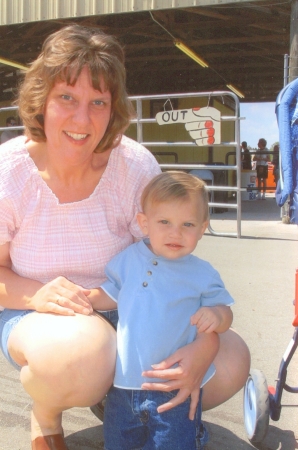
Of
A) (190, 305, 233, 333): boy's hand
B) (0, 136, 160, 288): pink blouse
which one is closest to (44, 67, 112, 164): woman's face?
(0, 136, 160, 288): pink blouse

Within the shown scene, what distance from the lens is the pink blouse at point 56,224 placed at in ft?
6.09

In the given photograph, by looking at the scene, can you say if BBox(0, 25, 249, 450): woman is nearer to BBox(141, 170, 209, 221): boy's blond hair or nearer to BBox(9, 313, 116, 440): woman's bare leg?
BBox(9, 313, 116, 440): woman's bare leg

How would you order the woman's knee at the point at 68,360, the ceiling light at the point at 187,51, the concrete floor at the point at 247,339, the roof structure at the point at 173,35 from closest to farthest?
the woman's knee at the point at 68,360 → the concrete floor at the point at 247,339 → the roof structure at the point at 173,35 → the ceiling light at the point at 187,51

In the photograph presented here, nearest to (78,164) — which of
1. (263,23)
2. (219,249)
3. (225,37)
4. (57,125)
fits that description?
(57,125)

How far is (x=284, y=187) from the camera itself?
1.99 m

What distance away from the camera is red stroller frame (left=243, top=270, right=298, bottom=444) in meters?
1.86

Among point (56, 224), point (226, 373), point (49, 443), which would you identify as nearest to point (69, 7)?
point (56, 224)

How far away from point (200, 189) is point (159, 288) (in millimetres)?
337

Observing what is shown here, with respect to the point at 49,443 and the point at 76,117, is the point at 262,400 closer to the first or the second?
the point at 49,443

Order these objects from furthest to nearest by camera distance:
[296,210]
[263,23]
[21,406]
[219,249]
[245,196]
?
[245,196], [263,23], [219,249], [21,406], [296,210]

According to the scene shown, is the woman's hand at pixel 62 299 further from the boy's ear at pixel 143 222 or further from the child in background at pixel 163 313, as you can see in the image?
the boy's ear at pixel 143 222

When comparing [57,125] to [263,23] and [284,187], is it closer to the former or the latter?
[284,187]

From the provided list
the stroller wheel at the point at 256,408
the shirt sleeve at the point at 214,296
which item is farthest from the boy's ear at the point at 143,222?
the stroller wheel at the point at 256,408

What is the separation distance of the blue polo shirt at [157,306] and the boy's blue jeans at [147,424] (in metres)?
0.05
